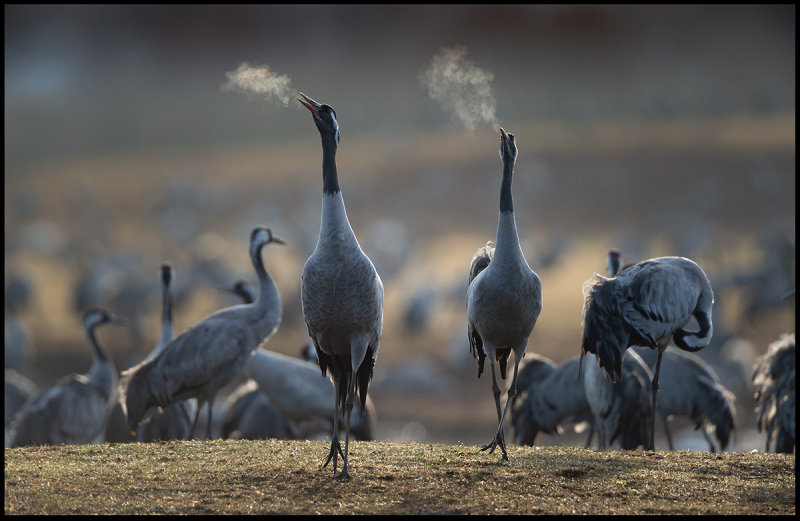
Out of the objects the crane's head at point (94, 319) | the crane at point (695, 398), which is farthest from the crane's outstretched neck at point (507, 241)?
the crane's head at point (94, 319)

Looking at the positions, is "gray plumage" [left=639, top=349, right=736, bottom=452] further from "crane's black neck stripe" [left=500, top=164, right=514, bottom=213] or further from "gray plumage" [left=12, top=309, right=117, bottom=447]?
"gray plumage" [left=12, top=309, right=117, bottom=447]

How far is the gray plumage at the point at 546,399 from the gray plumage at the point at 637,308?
2.07 m

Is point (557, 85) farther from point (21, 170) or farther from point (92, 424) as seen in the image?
point (92, 424)

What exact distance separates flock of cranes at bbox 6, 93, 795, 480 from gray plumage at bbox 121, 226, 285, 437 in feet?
0.04

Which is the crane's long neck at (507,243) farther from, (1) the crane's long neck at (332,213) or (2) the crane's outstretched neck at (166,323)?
(2) the crane's outstretched neck at (166,323)

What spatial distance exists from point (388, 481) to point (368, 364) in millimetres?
1191

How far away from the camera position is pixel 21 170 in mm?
41562

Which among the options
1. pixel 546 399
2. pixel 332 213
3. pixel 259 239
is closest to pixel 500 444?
pixel 332 213

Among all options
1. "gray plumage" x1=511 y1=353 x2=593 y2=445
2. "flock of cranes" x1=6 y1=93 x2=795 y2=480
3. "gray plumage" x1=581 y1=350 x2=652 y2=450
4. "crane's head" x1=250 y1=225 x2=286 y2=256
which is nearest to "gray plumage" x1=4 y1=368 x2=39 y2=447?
"flock of cranes" x1=6 y1=93 x2=795 y2=480

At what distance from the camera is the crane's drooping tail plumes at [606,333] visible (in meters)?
7.81

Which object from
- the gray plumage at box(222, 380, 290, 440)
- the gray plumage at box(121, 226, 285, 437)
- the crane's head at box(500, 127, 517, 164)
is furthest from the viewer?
the gray plumage at box(222, 380, 290, 440)

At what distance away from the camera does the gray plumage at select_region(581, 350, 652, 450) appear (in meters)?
9.16

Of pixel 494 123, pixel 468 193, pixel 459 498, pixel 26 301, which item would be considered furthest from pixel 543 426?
pixel 468 193

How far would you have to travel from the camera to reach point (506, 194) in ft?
23.1
